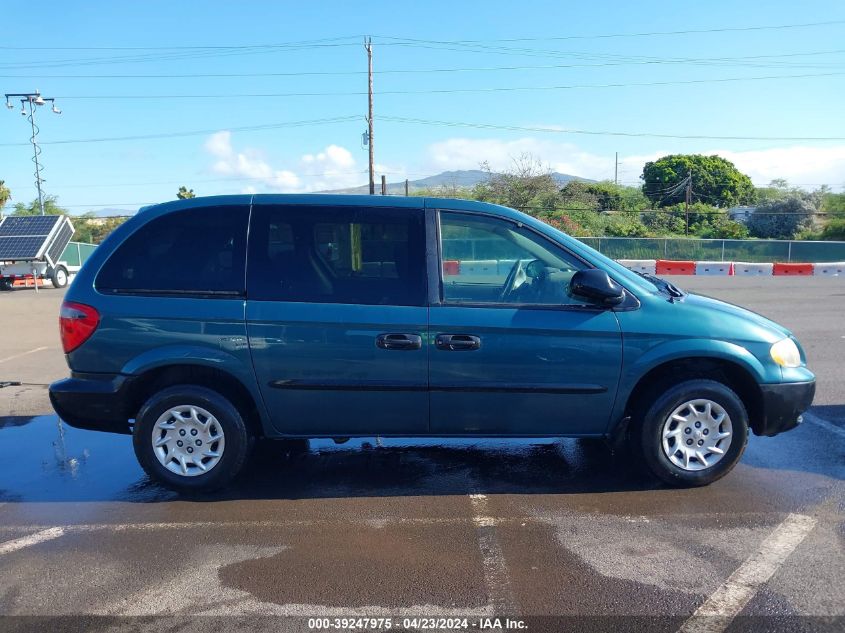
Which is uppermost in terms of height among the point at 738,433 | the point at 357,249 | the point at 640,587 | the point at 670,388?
the point at 357,249

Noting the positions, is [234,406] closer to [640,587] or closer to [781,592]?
[640,587]

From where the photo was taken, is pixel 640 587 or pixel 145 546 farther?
pixel 145 546

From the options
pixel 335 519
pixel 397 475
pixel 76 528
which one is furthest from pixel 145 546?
pixel 397 475

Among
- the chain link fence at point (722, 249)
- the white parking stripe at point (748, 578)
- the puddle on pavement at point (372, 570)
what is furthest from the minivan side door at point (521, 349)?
the chain link fence at point (722, 249)

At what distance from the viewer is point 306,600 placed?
10.5 feet

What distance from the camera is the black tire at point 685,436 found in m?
4.27

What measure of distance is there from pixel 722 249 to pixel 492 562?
30.7 meters

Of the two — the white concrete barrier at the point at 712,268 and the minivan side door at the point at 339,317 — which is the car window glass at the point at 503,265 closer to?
the minivan side door at the point at 339,317

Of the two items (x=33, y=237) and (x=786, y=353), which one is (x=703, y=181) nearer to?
(x=33, y=237)

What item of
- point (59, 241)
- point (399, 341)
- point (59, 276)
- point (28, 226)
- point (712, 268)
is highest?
point (28, 226)

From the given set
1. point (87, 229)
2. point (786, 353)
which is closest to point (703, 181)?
point (87, 229)

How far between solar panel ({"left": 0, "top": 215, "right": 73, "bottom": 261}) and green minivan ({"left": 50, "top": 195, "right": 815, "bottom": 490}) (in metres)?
21.7

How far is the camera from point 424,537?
3.82 meters

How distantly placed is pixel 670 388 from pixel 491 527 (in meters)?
1.47
